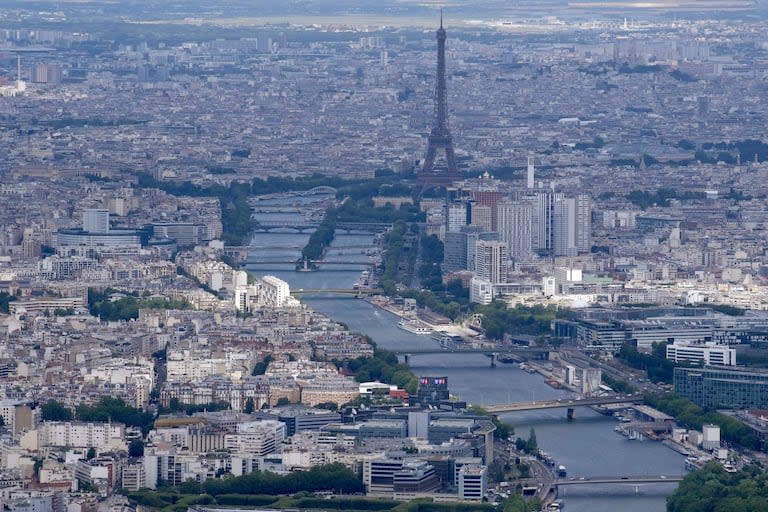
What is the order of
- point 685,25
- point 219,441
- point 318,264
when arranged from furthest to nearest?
point 685,25, point 318,264, point 219,441

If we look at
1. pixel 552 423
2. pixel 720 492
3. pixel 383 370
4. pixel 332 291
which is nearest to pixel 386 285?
pixel 332 291

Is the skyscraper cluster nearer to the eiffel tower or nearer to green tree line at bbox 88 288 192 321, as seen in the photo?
green tree line at bbox 88 288 192 321

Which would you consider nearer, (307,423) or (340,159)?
(307,423)

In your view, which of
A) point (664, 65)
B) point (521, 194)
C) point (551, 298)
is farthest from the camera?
point (664, 65)

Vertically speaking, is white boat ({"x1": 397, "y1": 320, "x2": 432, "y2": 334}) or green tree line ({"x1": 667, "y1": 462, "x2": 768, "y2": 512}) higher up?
green tree line ({"x1": 667, "y1": 462, "x2": 768, "y2": 512})

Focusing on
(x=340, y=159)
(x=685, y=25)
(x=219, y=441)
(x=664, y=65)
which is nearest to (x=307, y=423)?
(x=219, y=441)

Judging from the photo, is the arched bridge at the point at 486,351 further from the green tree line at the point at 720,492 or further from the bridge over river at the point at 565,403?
the green tree line at the point at 720,492

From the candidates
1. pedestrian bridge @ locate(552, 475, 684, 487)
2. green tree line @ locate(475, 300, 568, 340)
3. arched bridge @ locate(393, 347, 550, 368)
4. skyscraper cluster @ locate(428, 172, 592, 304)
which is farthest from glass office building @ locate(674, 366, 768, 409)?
skyscraper cluster @ locate(428, 172, 592, 304)

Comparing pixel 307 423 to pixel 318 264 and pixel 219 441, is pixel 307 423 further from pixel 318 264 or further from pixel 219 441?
pixel 318 264
